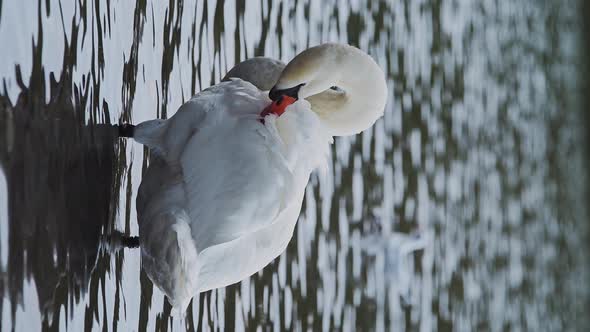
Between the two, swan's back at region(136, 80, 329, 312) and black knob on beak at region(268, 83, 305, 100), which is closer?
swan's back at region(136, 80, 329, 312)

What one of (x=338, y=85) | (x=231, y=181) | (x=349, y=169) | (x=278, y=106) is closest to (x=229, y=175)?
(x=231, y=181)

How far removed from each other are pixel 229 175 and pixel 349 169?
7.36 ft

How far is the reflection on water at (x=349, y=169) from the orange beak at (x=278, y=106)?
0.25 m

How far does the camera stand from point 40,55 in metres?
1.22

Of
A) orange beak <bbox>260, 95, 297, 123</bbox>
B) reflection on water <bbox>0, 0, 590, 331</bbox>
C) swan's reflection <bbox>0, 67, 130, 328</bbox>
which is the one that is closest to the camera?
swan's reflection <bbox>0, 67, 130, 328</bbox>

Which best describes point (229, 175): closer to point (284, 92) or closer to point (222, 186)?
point (222, 186)

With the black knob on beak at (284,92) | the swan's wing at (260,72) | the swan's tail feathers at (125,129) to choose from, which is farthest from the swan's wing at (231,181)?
the swan's wing at (260,72)

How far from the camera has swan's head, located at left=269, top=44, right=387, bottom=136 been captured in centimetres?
156

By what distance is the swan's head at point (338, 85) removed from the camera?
5.11 feet

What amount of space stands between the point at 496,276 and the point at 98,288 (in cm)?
344

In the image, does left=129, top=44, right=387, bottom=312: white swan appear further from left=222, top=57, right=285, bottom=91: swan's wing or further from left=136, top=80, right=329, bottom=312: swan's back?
left=222, top=57, right=285, bottom=91: swan's wing

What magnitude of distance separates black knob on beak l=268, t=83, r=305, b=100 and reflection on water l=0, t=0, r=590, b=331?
0.83ft

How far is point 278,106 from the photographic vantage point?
56.4 inches

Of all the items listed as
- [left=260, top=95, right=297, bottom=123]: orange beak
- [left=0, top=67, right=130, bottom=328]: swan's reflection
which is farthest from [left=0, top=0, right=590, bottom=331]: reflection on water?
[left=260, top=95, right=297, bottom=123]: orange beak
